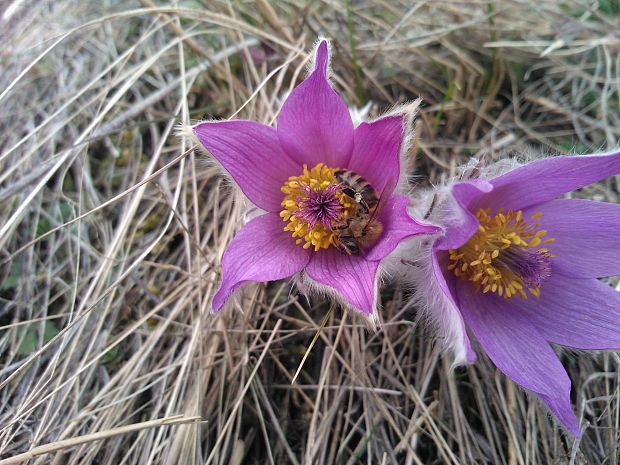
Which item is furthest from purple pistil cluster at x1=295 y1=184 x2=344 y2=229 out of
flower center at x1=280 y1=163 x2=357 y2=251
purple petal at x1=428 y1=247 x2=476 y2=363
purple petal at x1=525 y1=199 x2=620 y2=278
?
purple petal at x1=525 y1=199 x2=620 y2=278

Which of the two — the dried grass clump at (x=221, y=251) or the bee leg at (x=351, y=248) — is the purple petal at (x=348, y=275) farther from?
the dried grass clump at (x=221, y=251)

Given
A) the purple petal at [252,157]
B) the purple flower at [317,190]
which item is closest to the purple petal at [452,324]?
the purple flower at [317,190]

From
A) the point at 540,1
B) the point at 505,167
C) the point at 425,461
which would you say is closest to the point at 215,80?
the point at 505,167

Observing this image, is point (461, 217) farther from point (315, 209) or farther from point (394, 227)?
point (315, 209)

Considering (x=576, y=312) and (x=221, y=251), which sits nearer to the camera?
(x=576, y=312)

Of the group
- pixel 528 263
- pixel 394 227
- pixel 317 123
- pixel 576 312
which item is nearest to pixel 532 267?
pixel 528 263

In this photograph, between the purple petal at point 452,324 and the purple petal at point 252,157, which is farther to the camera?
the purple petal at point 252,157
